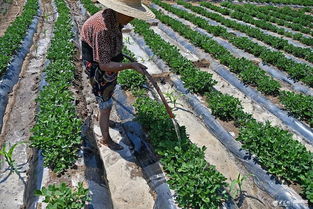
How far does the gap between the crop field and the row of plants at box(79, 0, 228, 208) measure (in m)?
0.01

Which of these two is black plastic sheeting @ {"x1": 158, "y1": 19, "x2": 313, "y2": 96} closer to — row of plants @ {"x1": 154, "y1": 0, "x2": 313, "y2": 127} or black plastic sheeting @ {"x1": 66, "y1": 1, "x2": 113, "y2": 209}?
row of plants @ {"x1": 154, "y1": 0, "x2": 313, "y2": 127}

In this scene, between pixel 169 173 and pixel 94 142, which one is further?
pixel 94 142

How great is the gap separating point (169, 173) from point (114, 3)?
226 centimetres

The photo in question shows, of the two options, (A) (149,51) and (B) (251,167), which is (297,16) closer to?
(A) (149,51)

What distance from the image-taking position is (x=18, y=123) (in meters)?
5.54

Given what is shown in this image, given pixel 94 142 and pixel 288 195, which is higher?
pixel 94 142

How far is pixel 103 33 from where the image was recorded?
3.57 metres

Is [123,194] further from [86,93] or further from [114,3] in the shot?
[86,93]

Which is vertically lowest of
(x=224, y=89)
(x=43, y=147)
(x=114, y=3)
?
(x=224, y=89)

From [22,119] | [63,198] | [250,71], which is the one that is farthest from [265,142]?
[22,119]

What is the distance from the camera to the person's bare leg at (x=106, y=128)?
4.40 m

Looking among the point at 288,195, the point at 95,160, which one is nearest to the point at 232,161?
the point at 288,195

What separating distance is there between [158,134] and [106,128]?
80 centimetres

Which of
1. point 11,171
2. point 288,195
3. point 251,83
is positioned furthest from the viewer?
point 251,83
